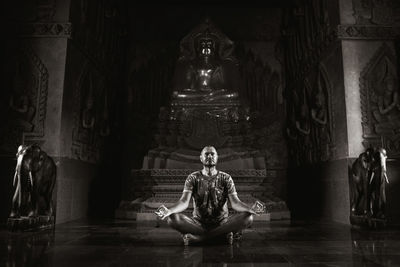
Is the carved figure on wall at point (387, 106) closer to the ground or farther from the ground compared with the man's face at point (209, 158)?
farther from the ground

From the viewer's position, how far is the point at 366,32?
5.86 metres

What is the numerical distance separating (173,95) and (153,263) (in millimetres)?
5493

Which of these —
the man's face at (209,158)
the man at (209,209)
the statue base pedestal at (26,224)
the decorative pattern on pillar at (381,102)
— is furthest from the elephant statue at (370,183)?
the statue base pedestal at (26,224)

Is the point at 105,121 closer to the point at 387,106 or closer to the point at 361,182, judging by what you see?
the point at 361,182

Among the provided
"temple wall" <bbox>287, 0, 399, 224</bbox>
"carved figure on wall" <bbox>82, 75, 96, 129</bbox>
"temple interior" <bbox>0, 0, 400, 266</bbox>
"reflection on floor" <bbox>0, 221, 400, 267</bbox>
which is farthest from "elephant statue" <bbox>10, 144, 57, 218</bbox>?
"temple wall" <bbox>287, 0, 399, 224</bbox>

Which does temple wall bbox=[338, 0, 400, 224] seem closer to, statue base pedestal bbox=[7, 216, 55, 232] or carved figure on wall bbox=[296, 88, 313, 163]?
carved figure on wall bbox=[296, 88, 313, 163]

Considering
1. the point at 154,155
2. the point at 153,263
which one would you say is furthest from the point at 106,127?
the point at 153,263

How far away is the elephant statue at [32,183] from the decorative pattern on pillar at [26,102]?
2.60 feet

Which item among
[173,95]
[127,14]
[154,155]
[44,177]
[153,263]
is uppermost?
[127,14]

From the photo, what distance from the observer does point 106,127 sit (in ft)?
26.0

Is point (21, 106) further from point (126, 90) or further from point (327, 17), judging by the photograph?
point (327, 17)

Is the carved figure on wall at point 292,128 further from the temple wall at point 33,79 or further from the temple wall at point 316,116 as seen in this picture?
the temple wall at point 33,79

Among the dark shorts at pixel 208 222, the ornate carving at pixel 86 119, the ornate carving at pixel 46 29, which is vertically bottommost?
the dark shorts at pixel 208 222

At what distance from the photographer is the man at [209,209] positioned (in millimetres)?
3498
